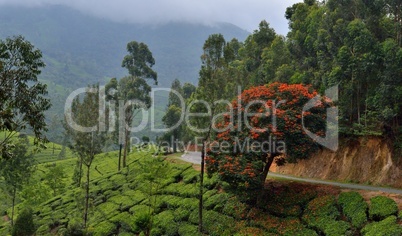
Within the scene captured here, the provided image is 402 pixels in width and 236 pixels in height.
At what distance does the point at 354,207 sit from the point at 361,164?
7.09 m

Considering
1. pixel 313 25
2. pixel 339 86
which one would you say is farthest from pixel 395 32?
pixel 313 25

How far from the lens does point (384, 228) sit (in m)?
16.3

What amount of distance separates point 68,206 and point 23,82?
81.5 feet

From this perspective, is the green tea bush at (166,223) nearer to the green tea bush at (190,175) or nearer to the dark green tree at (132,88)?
the green tea bush at (190,175)

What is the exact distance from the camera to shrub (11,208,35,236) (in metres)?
28.9

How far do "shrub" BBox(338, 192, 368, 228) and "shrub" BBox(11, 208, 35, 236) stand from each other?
24.5m

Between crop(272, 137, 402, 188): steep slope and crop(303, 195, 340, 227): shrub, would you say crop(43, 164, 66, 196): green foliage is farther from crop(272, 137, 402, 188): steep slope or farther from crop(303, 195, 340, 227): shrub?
crop(303, 195, 340, 227): shrub

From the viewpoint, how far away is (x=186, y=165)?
35312 mm

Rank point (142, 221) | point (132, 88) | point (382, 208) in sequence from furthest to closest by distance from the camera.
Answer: point (132, 88), point (142, 221), point (382, 208)

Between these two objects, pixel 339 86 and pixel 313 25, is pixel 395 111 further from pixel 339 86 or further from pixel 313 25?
pixel 313 25

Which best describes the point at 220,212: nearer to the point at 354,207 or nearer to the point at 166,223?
the point at 166,223

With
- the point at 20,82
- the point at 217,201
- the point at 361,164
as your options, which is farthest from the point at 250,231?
the point at 20,82

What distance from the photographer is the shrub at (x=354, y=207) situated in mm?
17875

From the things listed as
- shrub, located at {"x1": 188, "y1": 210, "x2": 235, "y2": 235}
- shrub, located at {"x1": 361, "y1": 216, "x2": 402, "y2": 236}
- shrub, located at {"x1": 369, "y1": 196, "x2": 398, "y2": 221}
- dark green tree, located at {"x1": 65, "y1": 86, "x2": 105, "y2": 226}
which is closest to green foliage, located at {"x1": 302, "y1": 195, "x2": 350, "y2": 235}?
shrub, located at {"x1": 361, "y1": 216, "x2": 402, "y2": 236}
